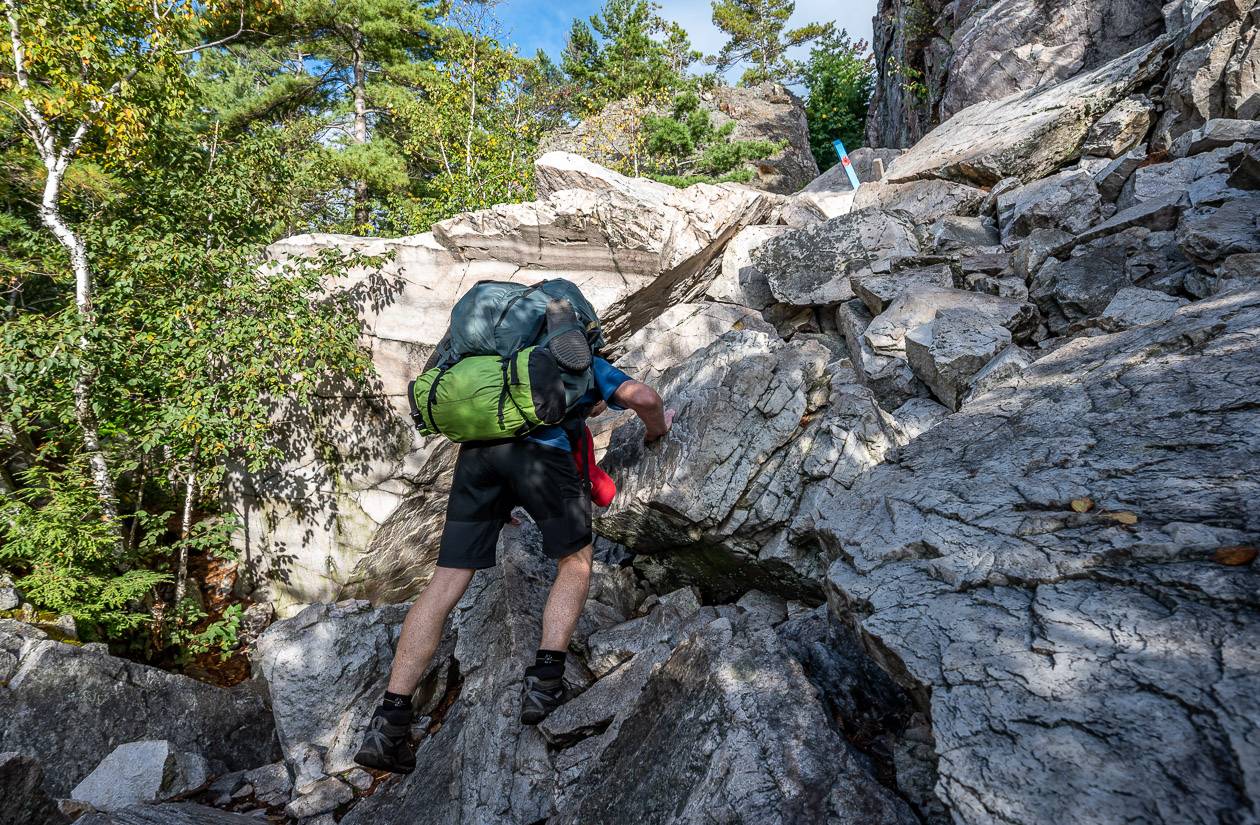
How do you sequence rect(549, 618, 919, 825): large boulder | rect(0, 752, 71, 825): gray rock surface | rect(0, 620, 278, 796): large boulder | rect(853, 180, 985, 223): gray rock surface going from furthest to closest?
rect(853, 180, 985, 223): gray rock surface
rect(0, 620, 278, 796): large boulder
rect(0, 752, 71, 825): gray rock surface
rect(549, 618, 919, 825): large boulder

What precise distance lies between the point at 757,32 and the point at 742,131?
1333 centimetres

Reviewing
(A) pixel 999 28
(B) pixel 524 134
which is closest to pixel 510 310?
(B) pixel 524 134

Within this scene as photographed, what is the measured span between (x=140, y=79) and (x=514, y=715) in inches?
398

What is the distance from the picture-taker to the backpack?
3.43 m

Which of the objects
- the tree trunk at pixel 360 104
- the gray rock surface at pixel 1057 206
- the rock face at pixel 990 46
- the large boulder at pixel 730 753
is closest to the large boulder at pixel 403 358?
the gray rock surface at pixel 1057 206

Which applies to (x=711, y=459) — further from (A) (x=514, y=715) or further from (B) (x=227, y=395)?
(B) (x=227, y=395)

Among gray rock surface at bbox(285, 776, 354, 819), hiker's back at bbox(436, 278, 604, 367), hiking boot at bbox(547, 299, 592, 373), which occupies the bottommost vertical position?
gray rock surface at bbox(285, 776, 354, 819)

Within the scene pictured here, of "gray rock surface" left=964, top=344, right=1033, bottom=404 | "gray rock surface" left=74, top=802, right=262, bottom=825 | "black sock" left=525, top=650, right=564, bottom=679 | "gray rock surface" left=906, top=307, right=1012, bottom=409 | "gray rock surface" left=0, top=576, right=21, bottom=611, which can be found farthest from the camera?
"gray rock surface" left=0, top=576, right=21, bottom=611

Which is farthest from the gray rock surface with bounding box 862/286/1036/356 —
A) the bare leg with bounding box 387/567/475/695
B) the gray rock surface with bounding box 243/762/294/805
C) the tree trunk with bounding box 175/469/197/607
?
the tree trunk with bounding box 175/469/197/607

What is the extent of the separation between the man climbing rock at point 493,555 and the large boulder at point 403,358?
4858 millimetres

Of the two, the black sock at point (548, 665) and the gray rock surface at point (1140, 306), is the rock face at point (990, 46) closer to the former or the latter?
the gray rock surface at point (1140, 306)

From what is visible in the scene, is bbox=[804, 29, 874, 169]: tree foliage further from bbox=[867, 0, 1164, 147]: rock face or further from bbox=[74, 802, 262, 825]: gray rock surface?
bbox=[74, 802, 262, 825]: gray rock surface

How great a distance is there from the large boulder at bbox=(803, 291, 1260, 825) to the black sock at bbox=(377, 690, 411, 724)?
2.49 metres

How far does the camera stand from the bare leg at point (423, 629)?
11.4ft
